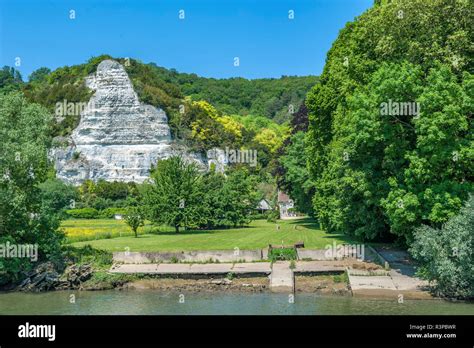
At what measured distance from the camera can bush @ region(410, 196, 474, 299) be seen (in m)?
24.3

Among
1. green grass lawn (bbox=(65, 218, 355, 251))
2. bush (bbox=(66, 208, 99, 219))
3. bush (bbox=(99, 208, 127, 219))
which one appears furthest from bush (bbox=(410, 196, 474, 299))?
bush (bbox=(66, 208, 99, 219))

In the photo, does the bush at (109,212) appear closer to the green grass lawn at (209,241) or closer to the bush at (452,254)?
the green grass lawn at (209,241)

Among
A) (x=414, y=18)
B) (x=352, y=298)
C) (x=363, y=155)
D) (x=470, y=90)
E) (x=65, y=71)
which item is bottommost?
(x=352, y=298)

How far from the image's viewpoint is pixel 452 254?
2503 cm

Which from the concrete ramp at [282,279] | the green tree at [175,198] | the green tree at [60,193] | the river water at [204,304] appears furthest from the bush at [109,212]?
the concrete ramp at [282,279]

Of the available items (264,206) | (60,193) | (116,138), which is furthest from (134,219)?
(116,138)

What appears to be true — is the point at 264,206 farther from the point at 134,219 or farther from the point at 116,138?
the point at 134,219

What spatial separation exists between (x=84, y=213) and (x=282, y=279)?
5599cm

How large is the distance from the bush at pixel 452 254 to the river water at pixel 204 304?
2.50 feet

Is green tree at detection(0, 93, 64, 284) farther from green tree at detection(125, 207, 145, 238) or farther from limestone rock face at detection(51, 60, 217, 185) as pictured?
limestone rock face at detection(51, 60, 217, 185)

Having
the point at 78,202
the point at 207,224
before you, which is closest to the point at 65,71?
the point at 78,202

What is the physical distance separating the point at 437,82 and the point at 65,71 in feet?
417
